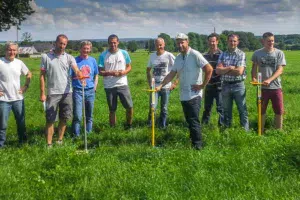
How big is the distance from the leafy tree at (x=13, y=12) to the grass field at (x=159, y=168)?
20.6 m

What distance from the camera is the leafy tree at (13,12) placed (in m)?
Answer: 27.4

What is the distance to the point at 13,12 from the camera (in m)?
28.1

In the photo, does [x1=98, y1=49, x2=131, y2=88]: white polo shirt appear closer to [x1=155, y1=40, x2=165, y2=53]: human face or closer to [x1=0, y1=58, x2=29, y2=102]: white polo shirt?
[x1=155, y1=40, x2=165, y2=53]: human face

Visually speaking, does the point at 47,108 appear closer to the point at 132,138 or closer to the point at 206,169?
the point at 132,138

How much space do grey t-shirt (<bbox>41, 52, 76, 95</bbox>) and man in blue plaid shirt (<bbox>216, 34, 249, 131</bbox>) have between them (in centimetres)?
312

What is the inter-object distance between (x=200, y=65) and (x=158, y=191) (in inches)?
116

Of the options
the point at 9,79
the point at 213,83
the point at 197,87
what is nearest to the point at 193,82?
the point at 197,87

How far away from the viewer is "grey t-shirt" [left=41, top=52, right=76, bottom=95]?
324 inches

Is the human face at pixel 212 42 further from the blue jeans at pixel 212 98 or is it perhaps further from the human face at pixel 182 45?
the human face at pixel 182 45

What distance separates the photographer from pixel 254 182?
582 cm

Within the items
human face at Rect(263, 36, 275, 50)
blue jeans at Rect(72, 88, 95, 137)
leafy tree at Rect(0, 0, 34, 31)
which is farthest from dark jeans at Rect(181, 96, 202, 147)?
leafy tree at Rect(0, 0, 34, 31)

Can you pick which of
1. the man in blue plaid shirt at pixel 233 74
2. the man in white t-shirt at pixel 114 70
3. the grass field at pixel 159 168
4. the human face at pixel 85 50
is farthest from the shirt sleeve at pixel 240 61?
the human face at pixel 85 50

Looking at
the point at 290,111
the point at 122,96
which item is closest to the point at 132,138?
the point at 122,96


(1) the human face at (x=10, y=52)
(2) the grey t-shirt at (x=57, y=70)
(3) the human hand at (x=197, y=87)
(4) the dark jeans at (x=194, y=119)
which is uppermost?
(1) the human face at (x=10, y=52)
